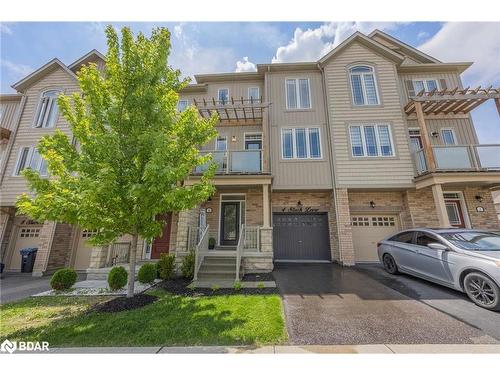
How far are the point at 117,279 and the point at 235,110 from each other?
9.06 meters

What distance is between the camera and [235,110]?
11211 millimetres

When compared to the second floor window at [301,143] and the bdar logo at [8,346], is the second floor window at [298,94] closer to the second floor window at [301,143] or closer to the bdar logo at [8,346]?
the second floor window at [301,143]

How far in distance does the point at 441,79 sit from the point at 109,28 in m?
15.9

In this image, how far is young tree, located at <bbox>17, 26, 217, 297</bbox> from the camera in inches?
191

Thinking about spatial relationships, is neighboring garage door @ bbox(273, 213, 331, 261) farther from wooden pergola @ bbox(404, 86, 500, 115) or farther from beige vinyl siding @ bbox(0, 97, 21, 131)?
beige vinyl siding @ bbox(0, 97, 21, 131)

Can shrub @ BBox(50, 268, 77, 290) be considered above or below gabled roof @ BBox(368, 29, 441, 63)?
below

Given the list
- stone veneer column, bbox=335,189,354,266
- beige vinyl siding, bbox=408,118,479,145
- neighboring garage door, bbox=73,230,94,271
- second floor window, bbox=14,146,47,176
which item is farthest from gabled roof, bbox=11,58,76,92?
beige vinyl siding, bbox=408,118,479,145

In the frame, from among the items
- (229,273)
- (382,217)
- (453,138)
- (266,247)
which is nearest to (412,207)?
(382,217)

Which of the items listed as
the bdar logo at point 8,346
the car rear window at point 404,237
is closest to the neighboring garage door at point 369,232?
the car rear window at point 404,237

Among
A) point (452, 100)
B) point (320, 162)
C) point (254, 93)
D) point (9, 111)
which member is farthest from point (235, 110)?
point (9, 111)

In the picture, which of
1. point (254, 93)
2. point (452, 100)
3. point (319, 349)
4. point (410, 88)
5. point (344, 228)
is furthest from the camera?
point (254, 93)

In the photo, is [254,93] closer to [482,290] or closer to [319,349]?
[482,290]

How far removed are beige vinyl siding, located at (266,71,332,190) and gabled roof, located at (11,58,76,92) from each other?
12.2 metres

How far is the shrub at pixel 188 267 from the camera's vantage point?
7.75m
